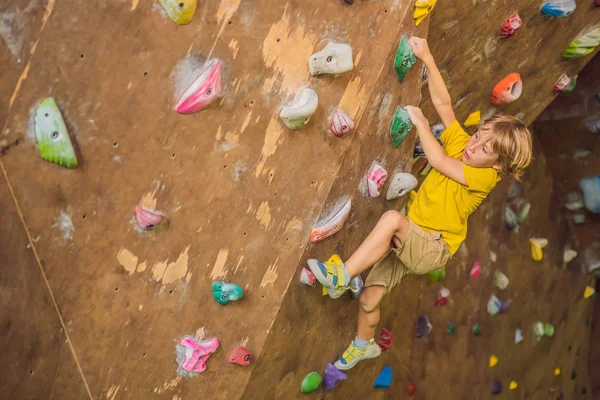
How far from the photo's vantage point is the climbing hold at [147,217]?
164 centimetres

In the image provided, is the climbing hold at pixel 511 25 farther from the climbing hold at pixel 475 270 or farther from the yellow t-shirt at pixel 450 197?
the climbing hold at pixel 475 270

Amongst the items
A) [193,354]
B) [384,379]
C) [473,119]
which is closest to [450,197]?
[473,119]

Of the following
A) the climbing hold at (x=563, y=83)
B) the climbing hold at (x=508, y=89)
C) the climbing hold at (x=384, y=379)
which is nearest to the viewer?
the climbing hold at (x=508, y=89)

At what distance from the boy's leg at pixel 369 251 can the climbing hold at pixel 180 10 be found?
776 mm

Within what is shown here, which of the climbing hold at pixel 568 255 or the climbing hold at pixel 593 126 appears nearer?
the climbing hold at pixel 593 126

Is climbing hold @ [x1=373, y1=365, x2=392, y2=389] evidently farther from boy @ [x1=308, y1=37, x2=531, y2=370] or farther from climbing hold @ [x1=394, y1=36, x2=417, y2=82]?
climbing hold @ [x1=394, y1=36, x2=417, y2=82]

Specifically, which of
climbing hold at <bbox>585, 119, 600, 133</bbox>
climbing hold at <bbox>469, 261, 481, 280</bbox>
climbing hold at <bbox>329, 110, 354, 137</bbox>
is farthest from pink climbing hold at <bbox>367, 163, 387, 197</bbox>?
climbing hold at <bbox>585, 119, 600, 133</bbox>

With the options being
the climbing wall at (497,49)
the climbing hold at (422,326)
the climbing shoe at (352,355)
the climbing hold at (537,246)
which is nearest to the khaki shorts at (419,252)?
the climbing shoe at (352,355)

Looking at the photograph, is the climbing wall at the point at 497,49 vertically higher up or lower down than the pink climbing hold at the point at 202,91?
lower down

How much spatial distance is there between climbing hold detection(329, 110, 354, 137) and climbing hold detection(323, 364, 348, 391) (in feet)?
2.99

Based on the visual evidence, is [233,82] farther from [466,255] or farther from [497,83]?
[466,255]

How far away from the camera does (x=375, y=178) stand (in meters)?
2.01

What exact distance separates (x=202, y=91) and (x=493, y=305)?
7.26ft

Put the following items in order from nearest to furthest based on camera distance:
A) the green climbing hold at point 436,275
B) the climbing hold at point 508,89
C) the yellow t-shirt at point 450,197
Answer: the yellow t-shirt at point 450,197, the climbing hold at point 508,89, the green climbing hold at point 436,275
